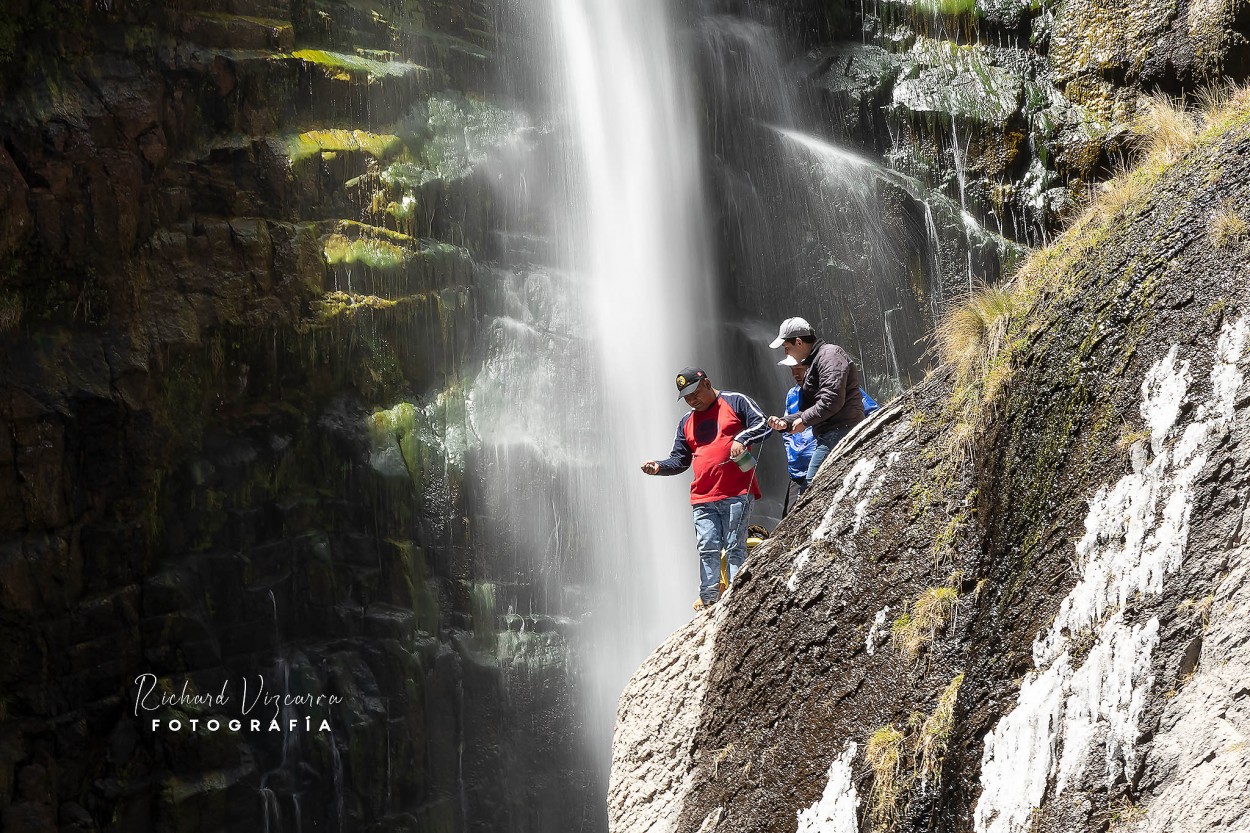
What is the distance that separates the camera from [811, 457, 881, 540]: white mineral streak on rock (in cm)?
462

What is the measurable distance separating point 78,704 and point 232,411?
3819mm

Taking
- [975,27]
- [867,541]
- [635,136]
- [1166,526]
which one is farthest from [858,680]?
[975,27]

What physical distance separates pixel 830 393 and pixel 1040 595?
2878 mm

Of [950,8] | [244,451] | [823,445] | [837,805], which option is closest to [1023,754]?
[837,805]

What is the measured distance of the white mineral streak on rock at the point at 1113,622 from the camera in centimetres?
286

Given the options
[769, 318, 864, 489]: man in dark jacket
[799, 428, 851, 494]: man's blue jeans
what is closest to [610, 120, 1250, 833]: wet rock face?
[769, 318, 864, 489]: man in dark jacket

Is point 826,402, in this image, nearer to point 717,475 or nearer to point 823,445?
point 823,445

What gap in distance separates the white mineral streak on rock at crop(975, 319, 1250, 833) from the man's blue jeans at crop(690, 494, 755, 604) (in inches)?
137

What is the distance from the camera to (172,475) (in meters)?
12.8

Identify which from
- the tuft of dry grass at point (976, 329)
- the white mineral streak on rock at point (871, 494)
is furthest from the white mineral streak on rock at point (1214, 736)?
the white mineral streak on rock at point (871, 494)

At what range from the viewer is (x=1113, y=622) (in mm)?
2961

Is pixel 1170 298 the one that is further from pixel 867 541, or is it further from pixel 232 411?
pixel 232 411

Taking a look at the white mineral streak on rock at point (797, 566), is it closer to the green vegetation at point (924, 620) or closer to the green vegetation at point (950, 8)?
the green vegetation at point (924, 620)

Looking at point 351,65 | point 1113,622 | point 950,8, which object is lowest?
point 1113,622
